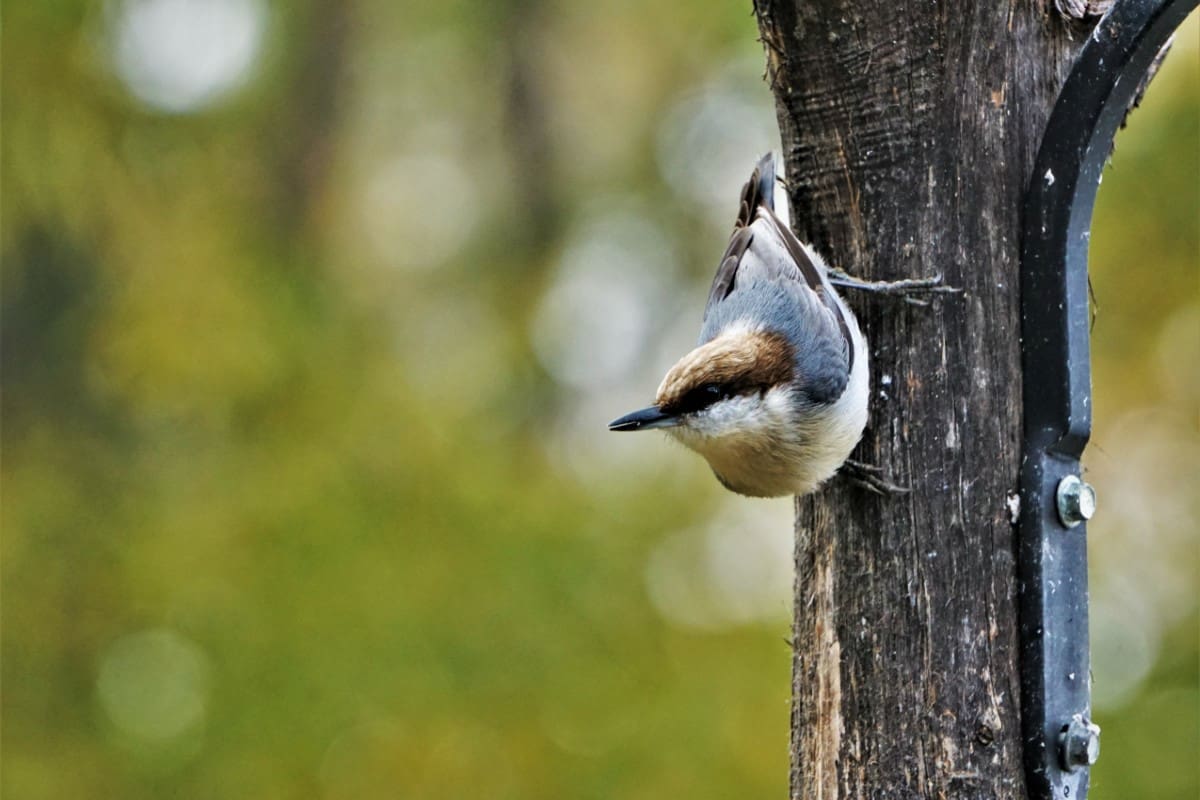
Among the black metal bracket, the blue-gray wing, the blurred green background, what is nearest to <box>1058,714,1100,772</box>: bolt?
the black metal bracket

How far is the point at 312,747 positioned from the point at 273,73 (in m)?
3.43

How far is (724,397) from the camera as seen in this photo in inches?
107

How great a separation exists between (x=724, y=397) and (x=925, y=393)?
1.34 ft

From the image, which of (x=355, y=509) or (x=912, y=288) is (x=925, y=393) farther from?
(x=355, y=509)

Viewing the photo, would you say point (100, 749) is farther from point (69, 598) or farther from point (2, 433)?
point (2, 433)

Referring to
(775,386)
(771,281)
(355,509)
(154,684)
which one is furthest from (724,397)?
(154,684)

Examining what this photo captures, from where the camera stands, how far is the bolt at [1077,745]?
2352 millimetres

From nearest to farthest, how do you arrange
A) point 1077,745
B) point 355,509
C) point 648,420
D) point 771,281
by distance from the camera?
point 1077,745
point 648,420
point 771,281
point 355,509

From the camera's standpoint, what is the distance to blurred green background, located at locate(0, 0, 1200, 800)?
4309 millimetres

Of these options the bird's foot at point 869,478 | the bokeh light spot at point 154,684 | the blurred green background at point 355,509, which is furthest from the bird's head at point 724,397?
the bokeh light spot at point 154,684

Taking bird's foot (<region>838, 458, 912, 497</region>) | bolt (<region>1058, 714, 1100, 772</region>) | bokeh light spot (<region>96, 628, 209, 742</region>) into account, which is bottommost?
bokeh light spot (<region>96, 628, 209, 742</region>)

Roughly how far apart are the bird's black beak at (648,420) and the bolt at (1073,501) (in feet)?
2.43

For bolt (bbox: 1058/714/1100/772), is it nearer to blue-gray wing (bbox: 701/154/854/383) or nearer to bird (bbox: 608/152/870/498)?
bird (bbox: 608/152/870/498)

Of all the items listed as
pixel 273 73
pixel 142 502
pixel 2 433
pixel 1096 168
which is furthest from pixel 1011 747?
pixel 273 73
